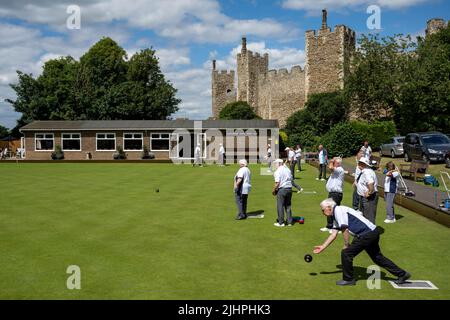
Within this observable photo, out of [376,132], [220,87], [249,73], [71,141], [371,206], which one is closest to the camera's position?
[371,206]

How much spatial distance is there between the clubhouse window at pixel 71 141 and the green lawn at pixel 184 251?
27.6 m

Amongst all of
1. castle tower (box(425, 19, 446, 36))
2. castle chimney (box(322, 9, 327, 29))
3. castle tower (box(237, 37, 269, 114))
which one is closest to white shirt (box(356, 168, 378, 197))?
castle tower (box(425, 19, 446, 36))

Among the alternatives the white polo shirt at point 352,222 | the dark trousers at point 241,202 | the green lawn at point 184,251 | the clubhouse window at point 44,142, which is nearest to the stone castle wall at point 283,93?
the clubhouse window at point 44,142

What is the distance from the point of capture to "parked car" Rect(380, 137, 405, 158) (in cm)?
2891

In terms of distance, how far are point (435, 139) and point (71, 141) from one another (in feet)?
107

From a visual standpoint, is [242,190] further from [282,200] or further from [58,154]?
[58,154]

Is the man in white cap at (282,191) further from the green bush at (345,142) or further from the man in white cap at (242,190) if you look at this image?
the green bush at (345,142)

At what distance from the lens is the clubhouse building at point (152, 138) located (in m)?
38.6

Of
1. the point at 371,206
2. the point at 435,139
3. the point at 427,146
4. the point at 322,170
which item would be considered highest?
the point at 435,139

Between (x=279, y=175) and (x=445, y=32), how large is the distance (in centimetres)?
3457

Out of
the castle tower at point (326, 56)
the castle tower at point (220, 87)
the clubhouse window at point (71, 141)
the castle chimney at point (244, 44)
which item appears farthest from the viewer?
the castle tower at point (220, 87)

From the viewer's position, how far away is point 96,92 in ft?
186

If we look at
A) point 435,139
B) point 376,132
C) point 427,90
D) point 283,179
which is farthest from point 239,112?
point 283,179

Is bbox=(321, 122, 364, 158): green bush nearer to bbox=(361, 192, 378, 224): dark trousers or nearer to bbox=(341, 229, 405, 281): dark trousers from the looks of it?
bbox=(361, 192, 378, 224): dark trousers
